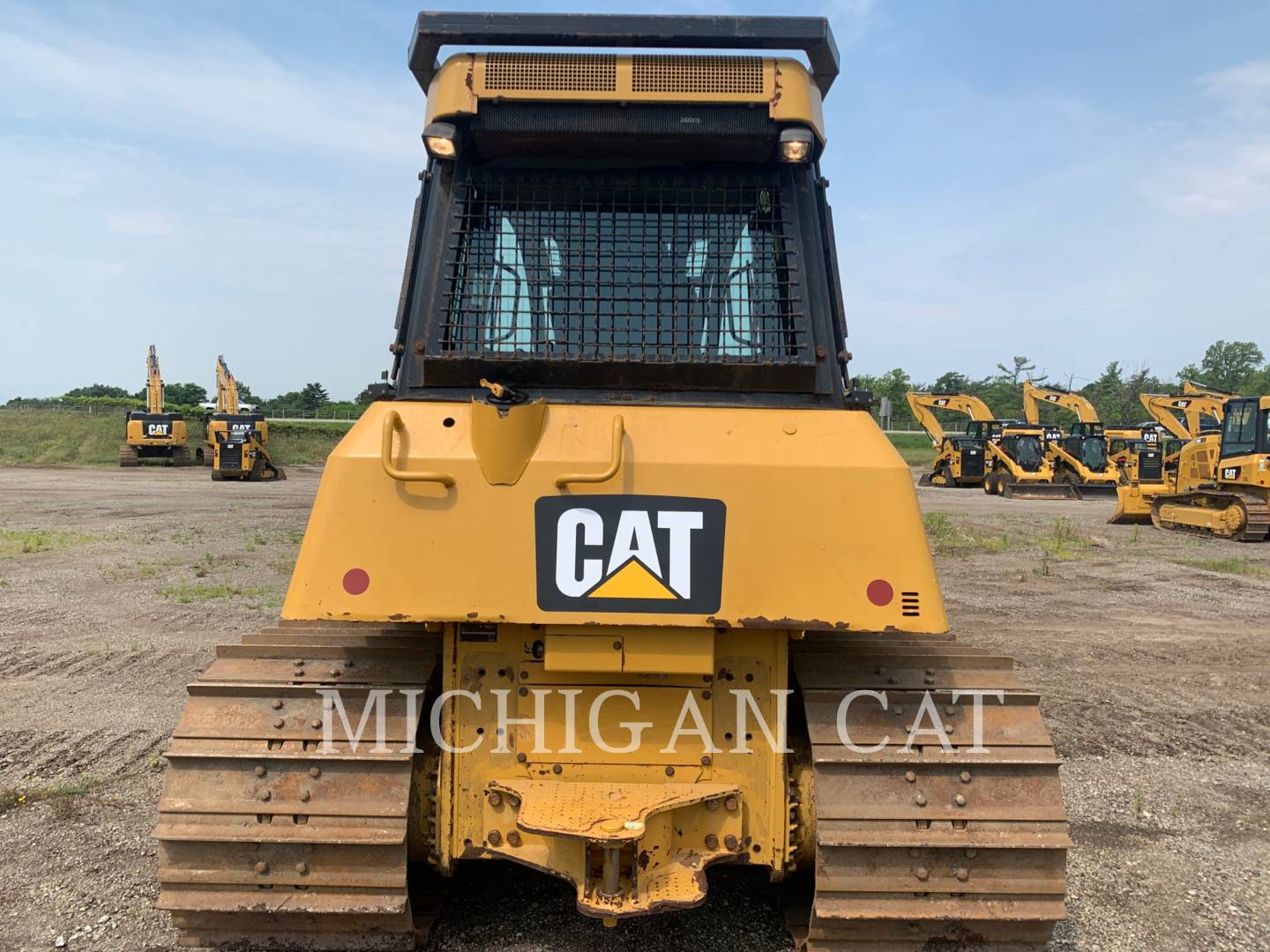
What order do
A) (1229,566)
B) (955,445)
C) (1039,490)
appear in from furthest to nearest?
(955,445), (1039,490), (1229,566)

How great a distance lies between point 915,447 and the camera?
53.4m

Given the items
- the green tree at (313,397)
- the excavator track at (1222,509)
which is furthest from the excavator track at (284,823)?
the green tree at (313,397)

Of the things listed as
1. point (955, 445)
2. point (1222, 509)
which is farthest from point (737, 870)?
point (955, 445)

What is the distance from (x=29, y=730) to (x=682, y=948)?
4.39 metres

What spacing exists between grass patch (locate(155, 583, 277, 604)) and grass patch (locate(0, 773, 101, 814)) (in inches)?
197

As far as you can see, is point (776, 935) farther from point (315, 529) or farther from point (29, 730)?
point (29, 730)

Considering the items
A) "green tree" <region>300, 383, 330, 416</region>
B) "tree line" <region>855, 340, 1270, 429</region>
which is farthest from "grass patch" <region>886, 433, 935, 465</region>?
"green tree" <region>300, 383, 330, 416</region>

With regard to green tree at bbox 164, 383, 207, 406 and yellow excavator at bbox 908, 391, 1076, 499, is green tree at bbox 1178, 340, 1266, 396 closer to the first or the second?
yellow excavator at bbox 908, 391, 1076, 499

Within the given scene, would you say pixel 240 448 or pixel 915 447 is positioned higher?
pixel 915 447

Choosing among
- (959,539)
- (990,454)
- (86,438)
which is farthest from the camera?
(86,438)

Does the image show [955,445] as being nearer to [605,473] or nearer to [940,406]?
[940,406]

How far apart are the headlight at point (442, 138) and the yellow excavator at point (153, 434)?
36290mm

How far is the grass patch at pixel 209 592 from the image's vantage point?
9648 millimetres

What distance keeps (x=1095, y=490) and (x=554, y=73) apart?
31.4 meters
